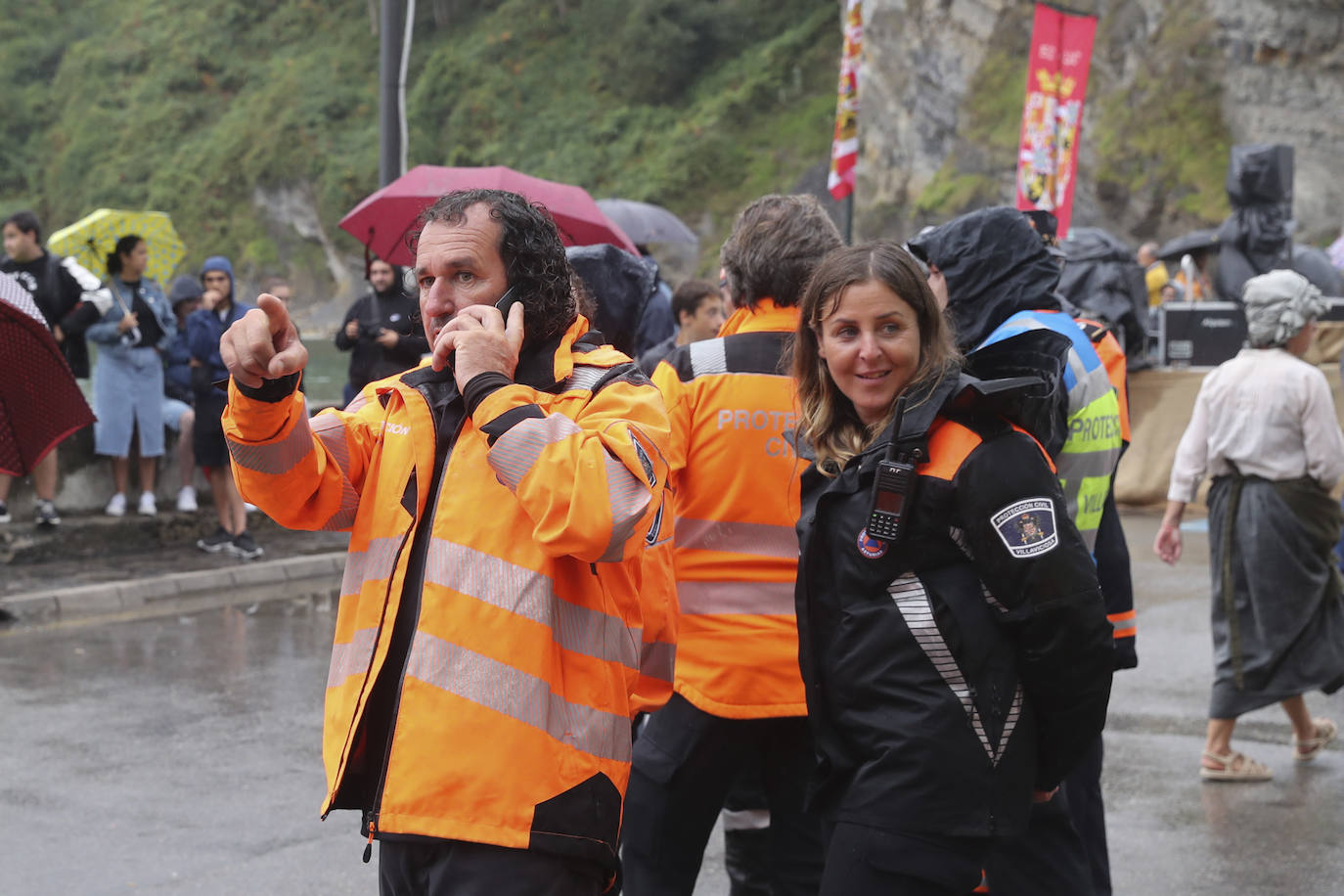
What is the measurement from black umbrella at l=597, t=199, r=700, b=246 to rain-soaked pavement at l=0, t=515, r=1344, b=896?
4.81 metres

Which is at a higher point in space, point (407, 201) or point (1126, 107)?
point (1126, 107)

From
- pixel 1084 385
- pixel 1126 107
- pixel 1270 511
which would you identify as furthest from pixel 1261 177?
pixel 1126 107

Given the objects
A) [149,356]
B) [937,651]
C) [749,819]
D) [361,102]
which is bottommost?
[749,819]

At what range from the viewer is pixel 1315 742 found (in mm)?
6117

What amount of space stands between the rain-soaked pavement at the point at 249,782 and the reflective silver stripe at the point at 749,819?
0.82 meters

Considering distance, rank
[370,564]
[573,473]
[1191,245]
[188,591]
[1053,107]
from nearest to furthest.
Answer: [573,473] < [370,564] < [188,591] < [1053,107] < [1191,245]

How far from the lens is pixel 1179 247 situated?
1570cm

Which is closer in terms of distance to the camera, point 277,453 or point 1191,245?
point 277,453

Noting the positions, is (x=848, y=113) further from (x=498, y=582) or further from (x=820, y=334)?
(x=498, y=582)

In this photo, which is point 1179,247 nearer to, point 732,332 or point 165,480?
point 165,480

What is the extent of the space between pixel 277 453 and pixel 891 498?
1.03 meters

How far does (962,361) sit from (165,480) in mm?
9456

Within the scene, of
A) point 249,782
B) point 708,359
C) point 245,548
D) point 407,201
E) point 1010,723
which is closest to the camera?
point 1010,723

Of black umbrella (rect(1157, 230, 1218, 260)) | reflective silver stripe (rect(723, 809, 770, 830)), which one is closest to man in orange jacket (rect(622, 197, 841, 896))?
reflective silver stripe (rect(723, 809, 770, 830))
